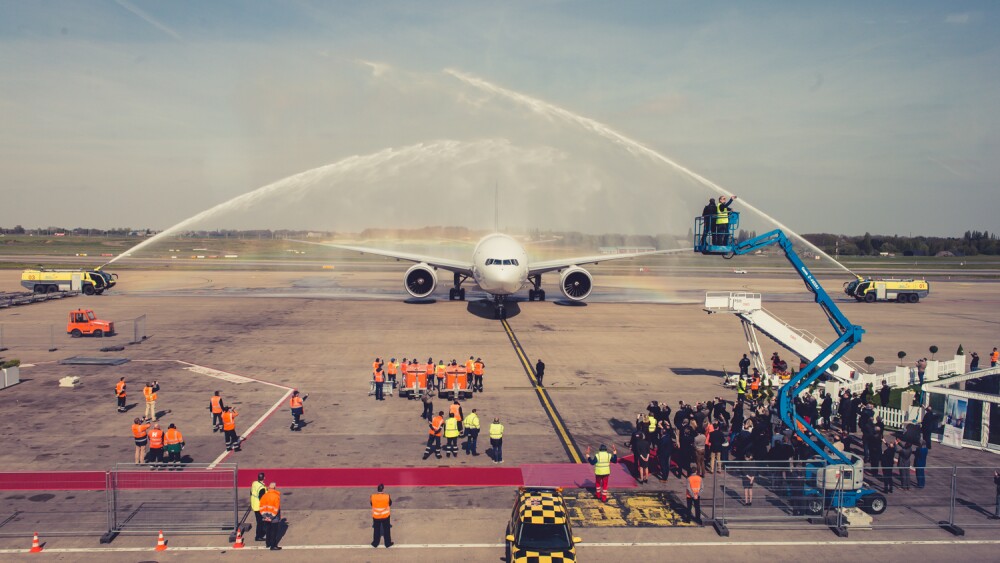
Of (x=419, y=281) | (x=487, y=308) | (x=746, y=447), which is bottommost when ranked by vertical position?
(x=746, y=447)

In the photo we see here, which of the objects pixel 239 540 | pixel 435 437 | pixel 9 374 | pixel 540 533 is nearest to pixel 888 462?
pixel 540 533

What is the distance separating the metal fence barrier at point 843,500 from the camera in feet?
46.0

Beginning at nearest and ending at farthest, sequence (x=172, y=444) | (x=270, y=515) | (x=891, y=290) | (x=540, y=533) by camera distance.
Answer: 1. (x=540, y=533)
2. (x=270, y=515)
3. (x=172, y=444)
4. (x=891, y=290)

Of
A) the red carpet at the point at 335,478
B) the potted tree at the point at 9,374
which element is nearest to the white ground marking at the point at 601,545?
the red carpet at the point at 335,478

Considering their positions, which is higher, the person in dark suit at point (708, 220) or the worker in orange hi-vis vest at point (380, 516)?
the person in dark suit at point (708, 220)

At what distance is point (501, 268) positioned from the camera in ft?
127

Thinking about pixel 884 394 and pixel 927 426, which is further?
pixel 884 394

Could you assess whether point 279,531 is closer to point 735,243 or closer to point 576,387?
point 735,243

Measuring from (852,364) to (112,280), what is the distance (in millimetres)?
58081

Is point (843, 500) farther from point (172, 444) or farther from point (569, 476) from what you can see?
point (172, 444)

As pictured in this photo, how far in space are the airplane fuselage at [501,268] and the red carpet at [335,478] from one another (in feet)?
73.5

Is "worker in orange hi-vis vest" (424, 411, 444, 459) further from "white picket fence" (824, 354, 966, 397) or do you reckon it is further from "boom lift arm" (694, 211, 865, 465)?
"white picket fence" (824, 354, 966, 397)

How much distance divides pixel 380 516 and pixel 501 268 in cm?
2688

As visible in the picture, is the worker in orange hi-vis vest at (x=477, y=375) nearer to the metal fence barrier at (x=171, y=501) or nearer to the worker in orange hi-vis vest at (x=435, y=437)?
the worker in orange hi-vis vest at (x=435, y=437)
